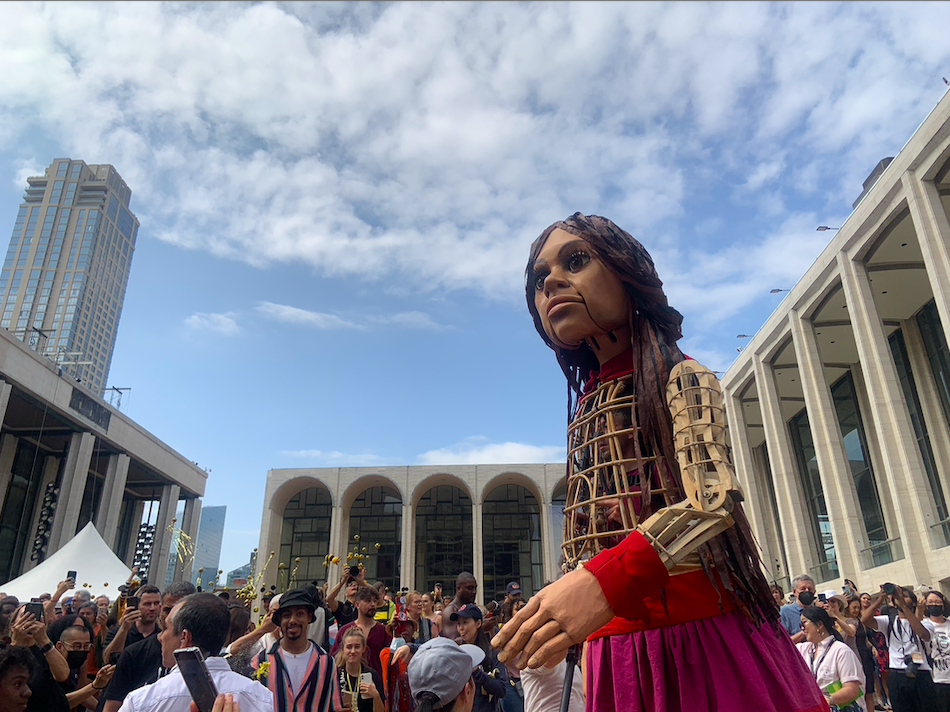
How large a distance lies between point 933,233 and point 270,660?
57.3 feet

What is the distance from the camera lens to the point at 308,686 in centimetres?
434

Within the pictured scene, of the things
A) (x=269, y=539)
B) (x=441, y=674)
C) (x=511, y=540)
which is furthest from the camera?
(x=511, y=540)

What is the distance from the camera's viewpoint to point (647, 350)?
2500mm

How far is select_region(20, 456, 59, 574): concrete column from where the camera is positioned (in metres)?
29.7

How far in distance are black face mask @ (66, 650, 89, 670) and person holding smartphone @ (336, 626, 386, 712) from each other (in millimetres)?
2387

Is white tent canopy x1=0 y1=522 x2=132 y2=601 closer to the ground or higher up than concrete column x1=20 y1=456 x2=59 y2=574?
closer to the ground

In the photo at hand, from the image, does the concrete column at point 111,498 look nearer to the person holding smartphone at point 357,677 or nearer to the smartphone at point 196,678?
the person holding smartphone at point 357,677

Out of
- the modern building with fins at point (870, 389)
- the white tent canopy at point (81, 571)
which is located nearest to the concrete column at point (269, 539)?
the white tent canopy at point (81, 571)

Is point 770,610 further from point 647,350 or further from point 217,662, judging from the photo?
point 217,662

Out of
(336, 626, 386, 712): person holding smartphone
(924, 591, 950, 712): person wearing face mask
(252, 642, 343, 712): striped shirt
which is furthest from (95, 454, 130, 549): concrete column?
(924, 591, 950, 712): person wearing face mask

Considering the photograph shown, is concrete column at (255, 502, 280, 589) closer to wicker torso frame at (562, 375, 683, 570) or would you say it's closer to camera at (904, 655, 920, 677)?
camera at (904, 655, 920, 677)

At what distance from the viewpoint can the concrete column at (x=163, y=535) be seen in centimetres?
3612

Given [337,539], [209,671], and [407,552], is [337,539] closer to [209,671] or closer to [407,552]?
[407,552]

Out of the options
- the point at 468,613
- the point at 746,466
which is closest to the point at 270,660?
the point at 468,613
